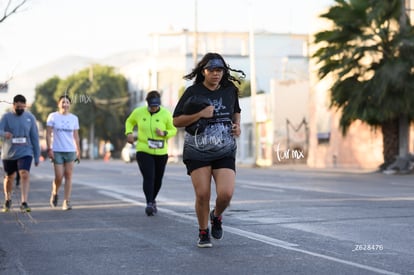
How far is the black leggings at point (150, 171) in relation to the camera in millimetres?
12203

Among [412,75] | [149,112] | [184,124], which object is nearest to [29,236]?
[184,124]

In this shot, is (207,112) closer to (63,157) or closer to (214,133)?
(214,133)

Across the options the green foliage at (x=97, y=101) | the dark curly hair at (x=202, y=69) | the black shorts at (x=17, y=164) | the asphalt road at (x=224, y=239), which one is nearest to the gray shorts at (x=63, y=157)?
the black shorts at (x=17, y=164)

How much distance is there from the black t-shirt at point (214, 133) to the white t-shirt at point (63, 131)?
5398mm

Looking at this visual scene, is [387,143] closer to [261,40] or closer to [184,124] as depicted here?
[184,124]

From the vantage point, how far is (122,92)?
244 ft

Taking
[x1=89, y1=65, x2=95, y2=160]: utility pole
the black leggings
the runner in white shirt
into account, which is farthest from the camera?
[x1=89, y1=65, x2=95, y2=160]: utility pole

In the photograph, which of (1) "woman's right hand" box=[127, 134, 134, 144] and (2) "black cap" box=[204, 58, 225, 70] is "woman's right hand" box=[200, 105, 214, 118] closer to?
(2) "black cap" box=[204, 58, 225, 70]

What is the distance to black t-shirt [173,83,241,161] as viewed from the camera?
325 inches

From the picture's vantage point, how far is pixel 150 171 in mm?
12320

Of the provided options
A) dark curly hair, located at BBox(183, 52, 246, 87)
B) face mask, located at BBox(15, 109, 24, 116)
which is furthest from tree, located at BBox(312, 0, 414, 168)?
dark curly hair, located at BBox(183, 52, 246, 87)

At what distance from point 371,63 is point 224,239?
73.7 ft

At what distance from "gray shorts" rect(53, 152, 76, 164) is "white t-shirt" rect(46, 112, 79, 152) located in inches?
2.6

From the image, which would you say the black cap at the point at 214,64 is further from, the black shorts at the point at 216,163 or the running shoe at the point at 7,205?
the running shoe at the point at 7,205
